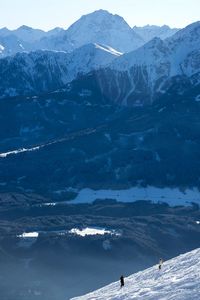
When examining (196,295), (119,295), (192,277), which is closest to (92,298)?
(119,295)

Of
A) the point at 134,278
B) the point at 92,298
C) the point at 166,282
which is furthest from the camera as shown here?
the point at 134,278

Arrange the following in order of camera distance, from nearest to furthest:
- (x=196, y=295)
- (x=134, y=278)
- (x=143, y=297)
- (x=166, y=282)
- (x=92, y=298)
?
1. (x=196, y=295)
2. (x=143, y=297)
3. (x=166, y=282)
4. (x=92, y=298)
5. (x=134, y=278)

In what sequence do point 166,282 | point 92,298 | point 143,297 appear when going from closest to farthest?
1. point 143,297
2. point 166,282
3. point 92,298

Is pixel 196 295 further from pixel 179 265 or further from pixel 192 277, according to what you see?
pixel 179 265

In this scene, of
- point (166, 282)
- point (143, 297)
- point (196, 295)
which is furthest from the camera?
point (166, 282)

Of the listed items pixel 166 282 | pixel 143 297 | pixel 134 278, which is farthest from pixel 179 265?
pixel 143 297

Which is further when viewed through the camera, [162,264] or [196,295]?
[162,264]
